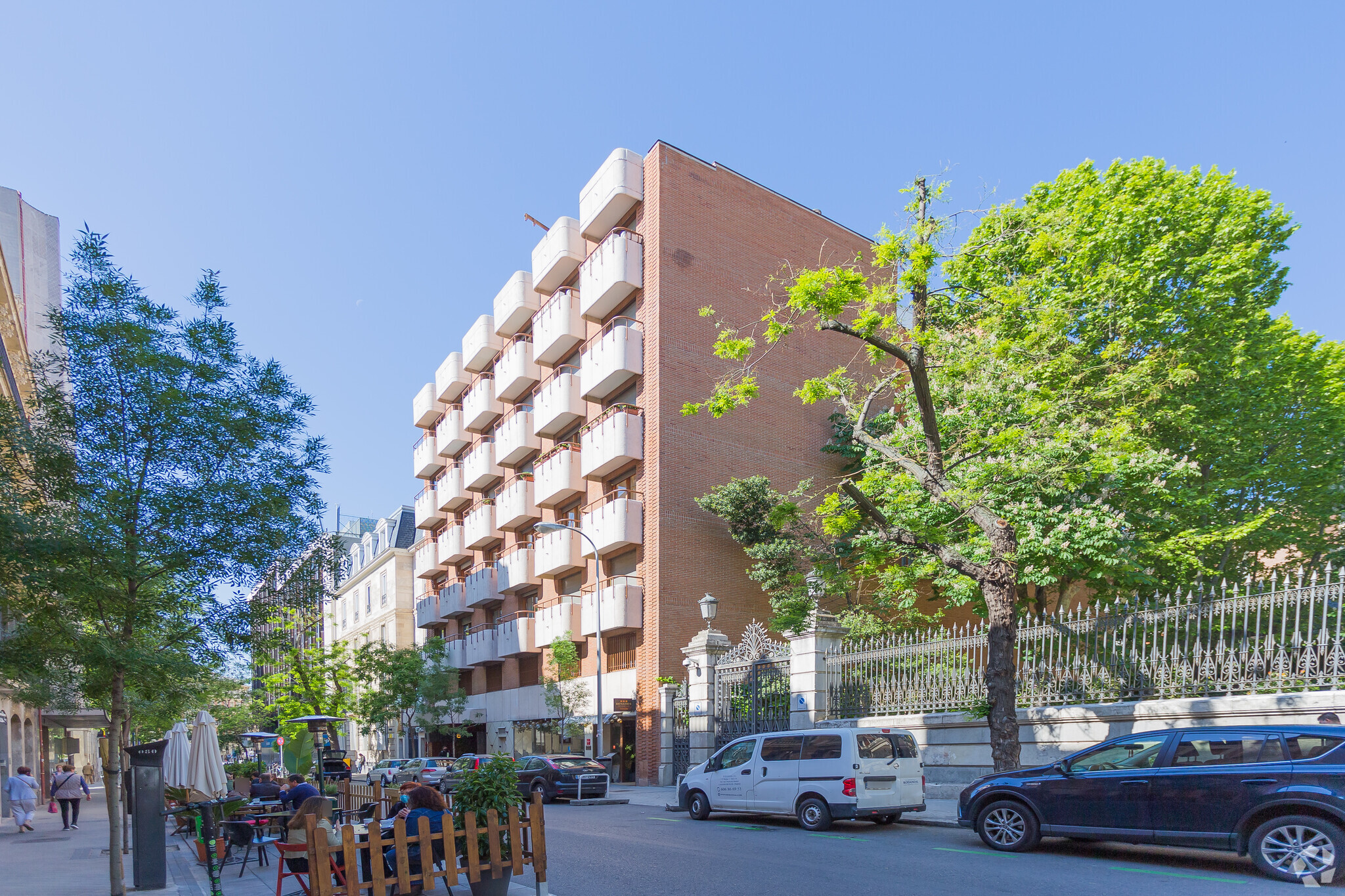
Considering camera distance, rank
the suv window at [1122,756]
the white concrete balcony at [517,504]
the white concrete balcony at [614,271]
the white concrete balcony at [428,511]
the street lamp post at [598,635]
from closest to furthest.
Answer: the suv window at [1122,756]
the street lamp post at [598,635]
the white concrete balcony at [614,271]
the white concrete balcony at [517,504]
the white concrete balcony at [428,511]

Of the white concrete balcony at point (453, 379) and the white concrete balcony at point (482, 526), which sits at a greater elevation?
the white concrete balcony at point (453, 379)

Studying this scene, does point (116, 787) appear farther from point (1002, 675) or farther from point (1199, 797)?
point (1002, 675)

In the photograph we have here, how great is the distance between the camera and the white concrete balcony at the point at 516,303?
41.5m

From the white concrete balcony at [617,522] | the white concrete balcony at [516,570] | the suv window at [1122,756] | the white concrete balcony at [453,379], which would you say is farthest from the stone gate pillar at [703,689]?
the white concrete balcony at [453,379]

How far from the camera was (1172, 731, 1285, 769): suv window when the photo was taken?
10227mm

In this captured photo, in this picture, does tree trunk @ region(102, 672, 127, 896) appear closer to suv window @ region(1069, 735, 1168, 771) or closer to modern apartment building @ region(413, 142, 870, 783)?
suv window @ region(1069, 735, 1168, 771)

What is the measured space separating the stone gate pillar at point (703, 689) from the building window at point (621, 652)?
6.46 m

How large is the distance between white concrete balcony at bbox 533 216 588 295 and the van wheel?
25427 mm

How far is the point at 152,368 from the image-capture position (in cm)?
1211

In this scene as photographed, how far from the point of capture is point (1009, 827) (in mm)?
12281

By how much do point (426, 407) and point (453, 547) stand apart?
337 inches

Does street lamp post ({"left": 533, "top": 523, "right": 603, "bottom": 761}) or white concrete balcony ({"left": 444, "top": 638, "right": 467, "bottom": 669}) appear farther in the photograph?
white concrete balcony ({"left": 444, "top": 638, "right": 467, "bottom": 669})

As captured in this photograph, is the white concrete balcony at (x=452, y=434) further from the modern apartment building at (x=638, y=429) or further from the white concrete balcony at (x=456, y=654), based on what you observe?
the white concrete balcony at (x=456, y=654)

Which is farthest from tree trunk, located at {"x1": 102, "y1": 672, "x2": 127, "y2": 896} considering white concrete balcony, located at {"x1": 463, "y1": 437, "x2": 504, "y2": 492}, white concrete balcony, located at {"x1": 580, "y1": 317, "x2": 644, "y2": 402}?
white concrete balcony, located at {"x1": 463, "y1": 437, "x2": 504, "y2": 492}
